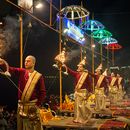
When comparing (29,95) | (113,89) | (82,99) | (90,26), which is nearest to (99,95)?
(82,99)

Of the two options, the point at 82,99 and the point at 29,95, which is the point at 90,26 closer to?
the point at 82,99

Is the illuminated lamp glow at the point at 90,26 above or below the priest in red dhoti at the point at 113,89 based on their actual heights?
above

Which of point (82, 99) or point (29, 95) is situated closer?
point (29, 95)

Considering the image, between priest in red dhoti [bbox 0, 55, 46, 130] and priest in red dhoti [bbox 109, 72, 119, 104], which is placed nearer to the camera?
priest in red dhoti [bbox 0, 55, 46, 130]

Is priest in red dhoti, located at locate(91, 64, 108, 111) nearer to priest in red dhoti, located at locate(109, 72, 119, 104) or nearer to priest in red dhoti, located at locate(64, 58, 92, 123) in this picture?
priest in red dhoti, located at locate(64, 58, 92, 123)

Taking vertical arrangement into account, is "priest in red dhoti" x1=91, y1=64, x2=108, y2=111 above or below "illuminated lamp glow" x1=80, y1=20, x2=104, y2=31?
below

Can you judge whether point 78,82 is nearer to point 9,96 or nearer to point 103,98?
point 103,98

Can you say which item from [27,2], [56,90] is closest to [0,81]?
[56,90]

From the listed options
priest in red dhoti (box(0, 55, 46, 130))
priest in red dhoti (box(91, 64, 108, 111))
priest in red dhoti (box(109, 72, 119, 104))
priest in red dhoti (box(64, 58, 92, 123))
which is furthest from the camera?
priest in red dhoti (box(109, 72, 119, 104))

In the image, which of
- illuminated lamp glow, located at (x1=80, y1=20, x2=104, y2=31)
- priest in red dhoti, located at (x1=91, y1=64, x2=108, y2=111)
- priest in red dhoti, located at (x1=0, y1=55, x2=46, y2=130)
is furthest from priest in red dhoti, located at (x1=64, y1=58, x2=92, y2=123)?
illuminated lamp glow, located at (x1=80, y1=20, x2=104, y2=31)

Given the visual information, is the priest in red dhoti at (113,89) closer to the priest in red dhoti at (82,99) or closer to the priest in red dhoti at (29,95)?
the priest in red dhoti at (82,99)

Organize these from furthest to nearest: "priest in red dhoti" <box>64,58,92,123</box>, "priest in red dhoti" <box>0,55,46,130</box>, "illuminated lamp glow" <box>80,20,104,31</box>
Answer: "illuminated lamp glow" <box>80,20,104,31</box>
"priest in red dhoti" <box>64,58,92,123</box>
"priest in red dhoti" <box>0,55,46,130</box>

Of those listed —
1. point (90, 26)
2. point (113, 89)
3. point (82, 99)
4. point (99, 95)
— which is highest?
point (90, 26)

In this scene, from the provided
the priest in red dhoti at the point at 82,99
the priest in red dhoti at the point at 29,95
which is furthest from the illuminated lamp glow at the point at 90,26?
the priest in red dhoti at the point at 29,95
